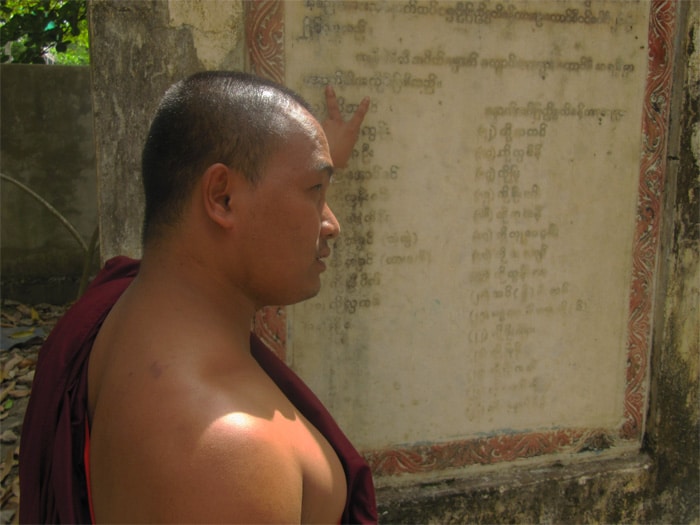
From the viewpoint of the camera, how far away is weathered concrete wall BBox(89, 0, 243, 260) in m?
2.29

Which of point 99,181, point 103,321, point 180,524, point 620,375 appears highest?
point 99,181

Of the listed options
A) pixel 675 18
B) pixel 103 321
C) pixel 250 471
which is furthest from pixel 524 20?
pixel 250 471

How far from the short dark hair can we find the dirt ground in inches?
95.1

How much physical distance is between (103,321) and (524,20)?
201 cm

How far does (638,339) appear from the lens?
3.15 metres

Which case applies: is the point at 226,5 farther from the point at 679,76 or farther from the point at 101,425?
the point at 679,76

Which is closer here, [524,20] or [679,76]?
[524,20]

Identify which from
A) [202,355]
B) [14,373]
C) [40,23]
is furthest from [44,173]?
[202,355]

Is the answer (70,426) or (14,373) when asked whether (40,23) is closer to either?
(14,373)

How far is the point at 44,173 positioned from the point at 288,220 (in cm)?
503

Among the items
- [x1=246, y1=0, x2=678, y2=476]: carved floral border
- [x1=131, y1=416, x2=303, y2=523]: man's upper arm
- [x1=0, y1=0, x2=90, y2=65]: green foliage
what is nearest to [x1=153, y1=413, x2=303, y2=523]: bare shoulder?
[x1=131, y1=416, x2=303, y2=523]: man's upper arm

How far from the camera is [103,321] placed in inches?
65.8

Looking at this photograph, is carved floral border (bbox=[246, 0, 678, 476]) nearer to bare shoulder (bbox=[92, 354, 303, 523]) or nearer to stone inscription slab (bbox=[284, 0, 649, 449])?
stone inscription slab (bbox=[284, 0, 649, 449])

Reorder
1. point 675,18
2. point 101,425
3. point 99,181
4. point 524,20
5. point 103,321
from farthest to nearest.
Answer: point 675,18, point 524,20, point 99,181, point 103,321, point 101,425
